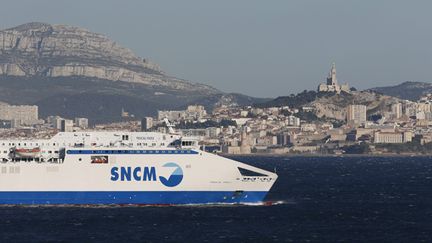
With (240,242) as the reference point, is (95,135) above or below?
above

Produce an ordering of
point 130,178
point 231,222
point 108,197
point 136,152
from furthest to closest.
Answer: point 136,152 < point 130,178 < point 108,197 < point 231,222

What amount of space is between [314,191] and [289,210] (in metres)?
32.6

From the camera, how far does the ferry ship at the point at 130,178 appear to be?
99.5 m

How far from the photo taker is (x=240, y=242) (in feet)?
261

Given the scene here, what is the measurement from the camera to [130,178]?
99750 millimetres

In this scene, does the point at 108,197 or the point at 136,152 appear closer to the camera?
the point at 108,197

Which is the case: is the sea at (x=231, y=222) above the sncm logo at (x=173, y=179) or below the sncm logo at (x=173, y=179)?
below

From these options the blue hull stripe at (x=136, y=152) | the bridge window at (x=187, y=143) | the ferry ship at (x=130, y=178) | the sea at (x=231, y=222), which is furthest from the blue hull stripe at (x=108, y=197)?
the bridge window at (x=187, y=143)

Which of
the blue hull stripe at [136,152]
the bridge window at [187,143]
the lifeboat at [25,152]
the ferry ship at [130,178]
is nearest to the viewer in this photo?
the ferry ship at [130,178]

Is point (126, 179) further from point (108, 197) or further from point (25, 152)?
point (25, 152)

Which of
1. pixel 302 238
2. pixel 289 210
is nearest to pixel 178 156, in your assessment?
pixel 289 210

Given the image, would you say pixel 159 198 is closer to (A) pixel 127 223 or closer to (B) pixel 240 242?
(A) pixel 127 223

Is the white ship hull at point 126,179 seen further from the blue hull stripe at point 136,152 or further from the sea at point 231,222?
the sea at point 231,222

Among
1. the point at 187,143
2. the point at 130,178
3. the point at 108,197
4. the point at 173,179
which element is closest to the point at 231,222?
the point at 173,179
